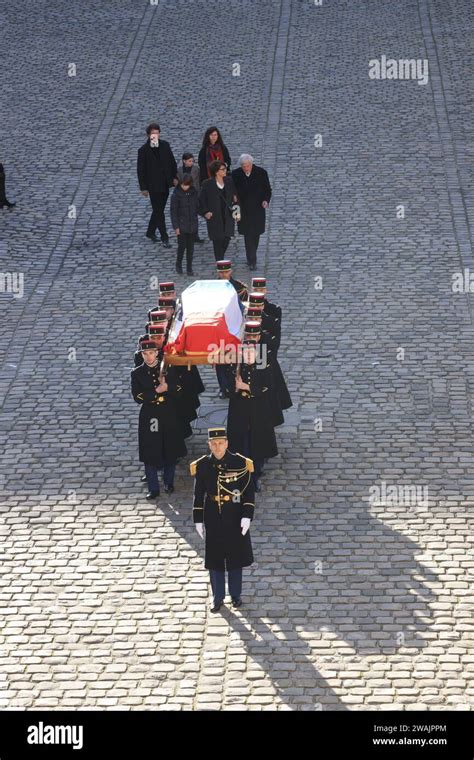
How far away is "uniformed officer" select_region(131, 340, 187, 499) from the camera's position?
12547 millimetres

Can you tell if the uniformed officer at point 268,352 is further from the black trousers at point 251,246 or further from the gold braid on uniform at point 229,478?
the black trousers at point 251,246

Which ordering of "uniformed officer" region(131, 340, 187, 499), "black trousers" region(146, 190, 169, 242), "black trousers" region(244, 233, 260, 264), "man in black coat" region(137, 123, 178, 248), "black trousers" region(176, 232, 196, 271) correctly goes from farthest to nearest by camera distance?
1. "black trousers" region(146, 190, 169, 242)
2. "man in black coat" region(137, 123, 178, 248)
3. "black trousers" region(244, 233, 260, 264)
4. "black trousers" region(176, 232, 196, 271)
5. "uniformed officer" region(131, 340, 187, 499)

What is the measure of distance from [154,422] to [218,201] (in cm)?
532

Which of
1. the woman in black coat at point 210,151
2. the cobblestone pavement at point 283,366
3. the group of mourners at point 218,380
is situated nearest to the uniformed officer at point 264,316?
the group of mourners at point 218,380

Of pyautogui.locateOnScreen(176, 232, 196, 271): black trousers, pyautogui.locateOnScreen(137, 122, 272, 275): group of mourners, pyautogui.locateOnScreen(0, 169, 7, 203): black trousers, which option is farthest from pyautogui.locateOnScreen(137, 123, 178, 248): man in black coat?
pyautogui.locateOnScreen(0, 169, 7, 203): black trousers

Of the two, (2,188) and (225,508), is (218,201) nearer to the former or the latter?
(2,188)

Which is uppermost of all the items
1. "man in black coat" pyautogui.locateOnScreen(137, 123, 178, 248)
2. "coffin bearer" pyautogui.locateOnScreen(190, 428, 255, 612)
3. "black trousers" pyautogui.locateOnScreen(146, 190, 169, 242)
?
"man in black coat" pyautogui.locateOnScreen(137, 123, 178, 248)

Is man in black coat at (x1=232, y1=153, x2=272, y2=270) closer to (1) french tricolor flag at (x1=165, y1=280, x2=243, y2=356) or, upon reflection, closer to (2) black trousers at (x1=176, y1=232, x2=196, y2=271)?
(2) black trousers at (x1=176, y1=232, x2=196, y2=271)

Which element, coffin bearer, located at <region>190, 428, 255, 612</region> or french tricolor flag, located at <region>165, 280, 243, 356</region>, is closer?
coffin bearer, located at <region>190, 428, 255, 612</region>

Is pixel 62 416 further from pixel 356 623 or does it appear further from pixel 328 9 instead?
pixel 328 9

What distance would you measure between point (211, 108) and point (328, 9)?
238 inches

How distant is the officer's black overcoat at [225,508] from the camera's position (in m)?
10.8

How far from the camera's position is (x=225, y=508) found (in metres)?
10.9

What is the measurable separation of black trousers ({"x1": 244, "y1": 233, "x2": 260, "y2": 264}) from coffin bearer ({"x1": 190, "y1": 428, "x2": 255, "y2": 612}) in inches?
279
